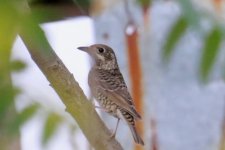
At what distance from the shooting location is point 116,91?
8.65ft

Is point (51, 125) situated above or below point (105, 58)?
above

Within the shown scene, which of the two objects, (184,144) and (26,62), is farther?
(184,144)

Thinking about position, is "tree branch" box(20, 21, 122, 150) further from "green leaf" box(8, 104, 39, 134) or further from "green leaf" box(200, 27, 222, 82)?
"green leaf" box(200, 27, 222, 82)

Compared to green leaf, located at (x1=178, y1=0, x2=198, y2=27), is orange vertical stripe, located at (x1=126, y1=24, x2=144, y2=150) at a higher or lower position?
lower

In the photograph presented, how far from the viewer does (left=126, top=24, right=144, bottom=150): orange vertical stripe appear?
299 cm

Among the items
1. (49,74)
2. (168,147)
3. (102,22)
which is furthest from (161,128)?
(49,74)

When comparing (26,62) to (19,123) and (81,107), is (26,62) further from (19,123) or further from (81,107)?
(81,107)

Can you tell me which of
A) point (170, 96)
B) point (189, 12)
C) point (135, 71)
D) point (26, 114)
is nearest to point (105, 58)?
point (135, 71)

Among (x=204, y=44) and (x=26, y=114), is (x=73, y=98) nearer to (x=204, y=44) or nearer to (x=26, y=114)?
(x=26, y=114)

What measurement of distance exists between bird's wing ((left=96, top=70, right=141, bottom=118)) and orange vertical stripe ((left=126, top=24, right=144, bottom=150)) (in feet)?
0.78

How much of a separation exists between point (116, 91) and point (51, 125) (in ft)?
5.18

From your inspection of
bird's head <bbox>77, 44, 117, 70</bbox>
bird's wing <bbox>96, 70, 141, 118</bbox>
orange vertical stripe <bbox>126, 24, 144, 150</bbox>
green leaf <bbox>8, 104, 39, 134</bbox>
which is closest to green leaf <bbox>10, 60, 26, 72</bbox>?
green leaf <bbox>8, 104, 39, 134</bbox>

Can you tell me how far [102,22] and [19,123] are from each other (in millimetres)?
2188

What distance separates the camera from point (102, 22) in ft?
10.5
